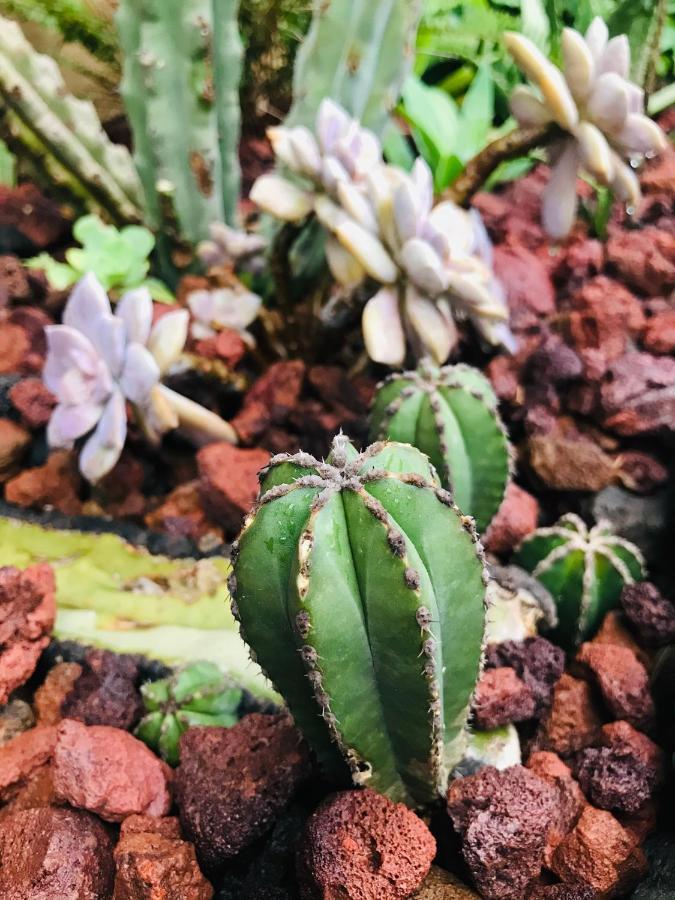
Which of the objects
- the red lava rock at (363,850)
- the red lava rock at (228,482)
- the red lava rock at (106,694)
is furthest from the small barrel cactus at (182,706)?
A: the red lava rock at (228,482)

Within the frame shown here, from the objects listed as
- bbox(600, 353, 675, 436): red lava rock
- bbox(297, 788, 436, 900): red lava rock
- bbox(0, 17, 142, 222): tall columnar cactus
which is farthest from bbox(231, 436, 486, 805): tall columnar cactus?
bbox(0, 17, 142, 222): tall columnar cactus

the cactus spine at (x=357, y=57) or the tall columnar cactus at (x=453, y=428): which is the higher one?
the cactus spine at (x=357, y=57)

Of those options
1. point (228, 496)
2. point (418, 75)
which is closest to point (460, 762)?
point (228, 496)

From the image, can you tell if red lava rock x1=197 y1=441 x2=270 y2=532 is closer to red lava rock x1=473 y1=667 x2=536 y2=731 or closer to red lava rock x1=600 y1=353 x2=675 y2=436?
red lava rock x1=473 y1=667 x2=536 y2=731

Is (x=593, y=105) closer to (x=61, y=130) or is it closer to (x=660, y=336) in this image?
(x=660, y=336)

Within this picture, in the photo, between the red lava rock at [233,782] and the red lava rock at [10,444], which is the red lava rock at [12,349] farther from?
the red lava rock at [233,782]

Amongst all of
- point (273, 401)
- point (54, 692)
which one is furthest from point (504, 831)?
point (273, 401)
